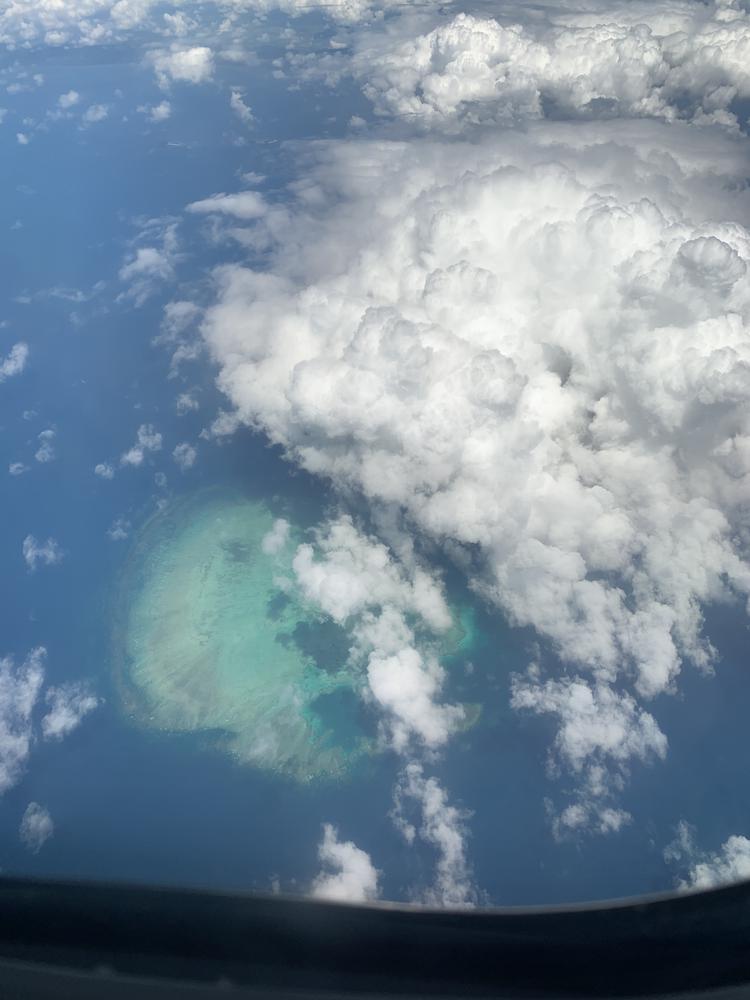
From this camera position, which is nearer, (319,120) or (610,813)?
(610,813)

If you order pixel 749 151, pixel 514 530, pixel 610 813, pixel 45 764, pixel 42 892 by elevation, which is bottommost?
pixel 45 764

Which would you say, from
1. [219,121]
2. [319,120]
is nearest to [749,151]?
[319,120]

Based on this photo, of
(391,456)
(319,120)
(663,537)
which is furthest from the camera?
(319,120)

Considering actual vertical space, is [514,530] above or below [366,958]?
below

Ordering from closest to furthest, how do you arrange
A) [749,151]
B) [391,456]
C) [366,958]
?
[366,958]
[391,456]
[749,151]

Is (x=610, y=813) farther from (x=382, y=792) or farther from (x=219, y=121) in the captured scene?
(x=219, y=121)

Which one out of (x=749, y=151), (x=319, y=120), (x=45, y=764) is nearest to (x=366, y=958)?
(x=45, y=764)
